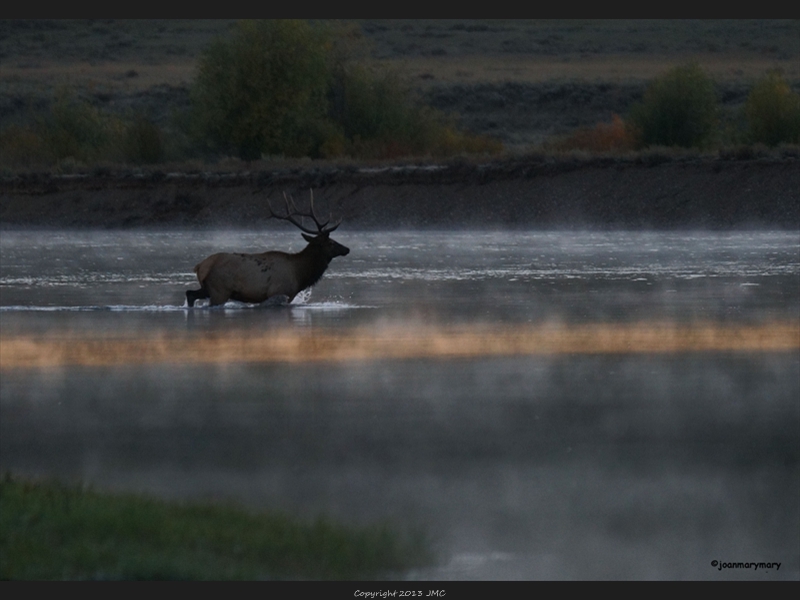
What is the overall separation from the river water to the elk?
316 mm

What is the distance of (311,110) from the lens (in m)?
63.5

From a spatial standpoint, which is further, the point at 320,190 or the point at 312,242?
the point at 320,190

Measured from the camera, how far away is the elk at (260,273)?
2214 centimetres

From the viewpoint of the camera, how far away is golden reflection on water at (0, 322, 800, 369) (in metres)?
17.7

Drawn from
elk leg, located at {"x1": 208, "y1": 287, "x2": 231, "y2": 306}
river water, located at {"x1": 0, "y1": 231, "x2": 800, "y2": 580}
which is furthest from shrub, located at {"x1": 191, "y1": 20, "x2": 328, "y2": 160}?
elk leg, located at {"x1": 208, "y1": 287, "x2": 231, "y2": 306}

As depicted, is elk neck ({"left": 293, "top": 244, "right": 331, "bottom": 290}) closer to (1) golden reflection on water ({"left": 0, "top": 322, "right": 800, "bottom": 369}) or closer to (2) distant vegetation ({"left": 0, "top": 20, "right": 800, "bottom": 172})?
(1) golden reflection on water ({"left": 0, "top": 322, "right": 800, "bottom": 369})

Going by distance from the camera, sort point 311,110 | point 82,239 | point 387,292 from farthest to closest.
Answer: point 311,110 → point 82,239 → point 387,292

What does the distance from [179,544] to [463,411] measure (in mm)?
4964

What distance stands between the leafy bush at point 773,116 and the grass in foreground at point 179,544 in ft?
164

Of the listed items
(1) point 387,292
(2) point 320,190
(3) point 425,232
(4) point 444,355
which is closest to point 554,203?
(3) point 425,232

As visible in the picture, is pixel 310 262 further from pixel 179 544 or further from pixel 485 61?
pixel 485 61

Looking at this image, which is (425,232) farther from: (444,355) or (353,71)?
(444,355)

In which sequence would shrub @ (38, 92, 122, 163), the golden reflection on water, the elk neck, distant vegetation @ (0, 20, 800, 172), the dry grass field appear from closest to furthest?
the golden reflection on water < the elk neck < distant vegetation @ (0, 20, 800, 172) < shrub @ (38, 92, 122, 163) < the dry grass field

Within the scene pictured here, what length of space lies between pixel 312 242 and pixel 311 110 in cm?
4097
